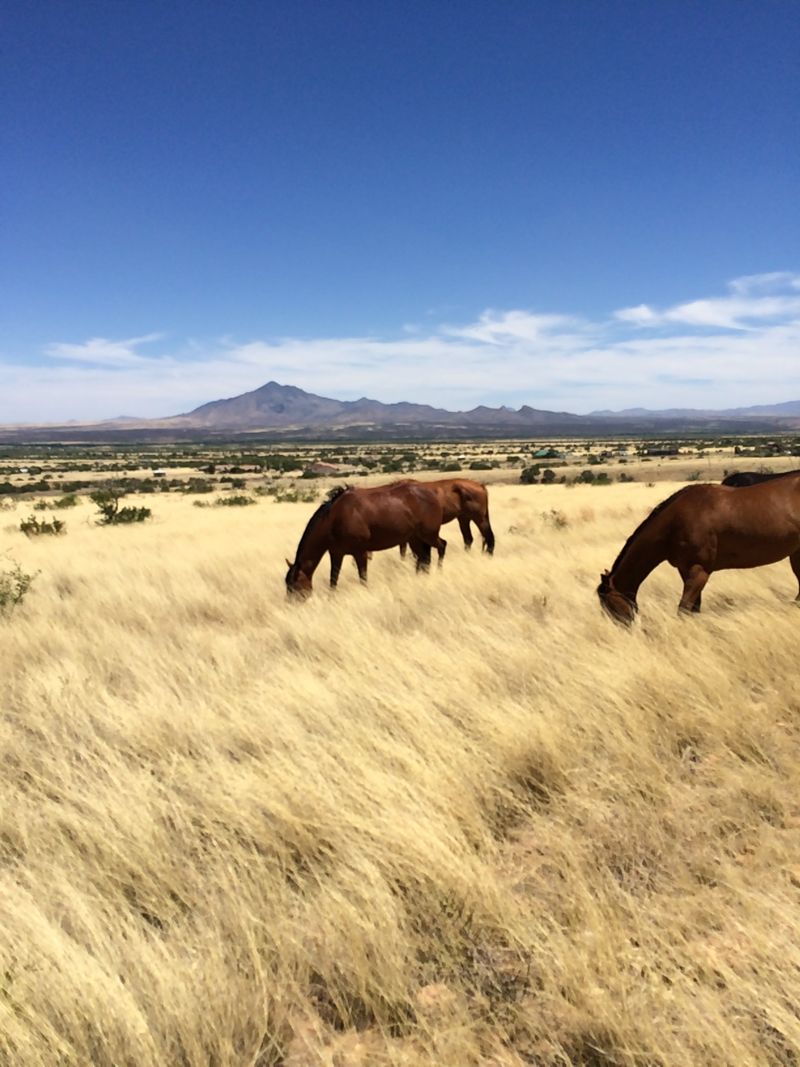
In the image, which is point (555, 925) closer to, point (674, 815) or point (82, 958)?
point (674, 815)

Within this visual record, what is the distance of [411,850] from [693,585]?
513cm

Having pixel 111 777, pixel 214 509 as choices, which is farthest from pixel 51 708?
pixel 214 509

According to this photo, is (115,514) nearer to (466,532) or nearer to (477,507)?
(466,532)

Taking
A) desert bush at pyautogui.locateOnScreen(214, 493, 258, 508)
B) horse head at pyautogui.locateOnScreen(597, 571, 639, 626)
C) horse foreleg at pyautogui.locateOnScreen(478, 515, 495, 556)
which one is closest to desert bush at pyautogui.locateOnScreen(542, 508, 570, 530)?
horse foreleg at pyautogui.locateOnScreen(478, 515, 495, 556)

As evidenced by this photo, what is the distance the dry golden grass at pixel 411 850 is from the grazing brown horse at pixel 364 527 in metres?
3.15

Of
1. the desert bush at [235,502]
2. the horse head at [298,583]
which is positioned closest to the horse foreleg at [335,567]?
the horse head at [298,583]

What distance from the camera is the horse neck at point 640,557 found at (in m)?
7.09

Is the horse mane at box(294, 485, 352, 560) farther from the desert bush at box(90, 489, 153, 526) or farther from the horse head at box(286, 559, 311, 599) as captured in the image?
the desert bush at box(90, 489, 153, 526)

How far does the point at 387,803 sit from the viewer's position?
135 inches

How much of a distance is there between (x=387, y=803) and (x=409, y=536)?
8214 millimetres

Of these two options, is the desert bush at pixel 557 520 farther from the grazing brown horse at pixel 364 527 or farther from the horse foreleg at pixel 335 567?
the horse foreleg at pixel 335 567

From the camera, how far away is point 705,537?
22.8 feet

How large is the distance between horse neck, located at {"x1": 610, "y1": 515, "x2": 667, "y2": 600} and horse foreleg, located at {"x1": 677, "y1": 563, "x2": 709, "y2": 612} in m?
0.33

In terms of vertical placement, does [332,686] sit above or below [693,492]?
below
